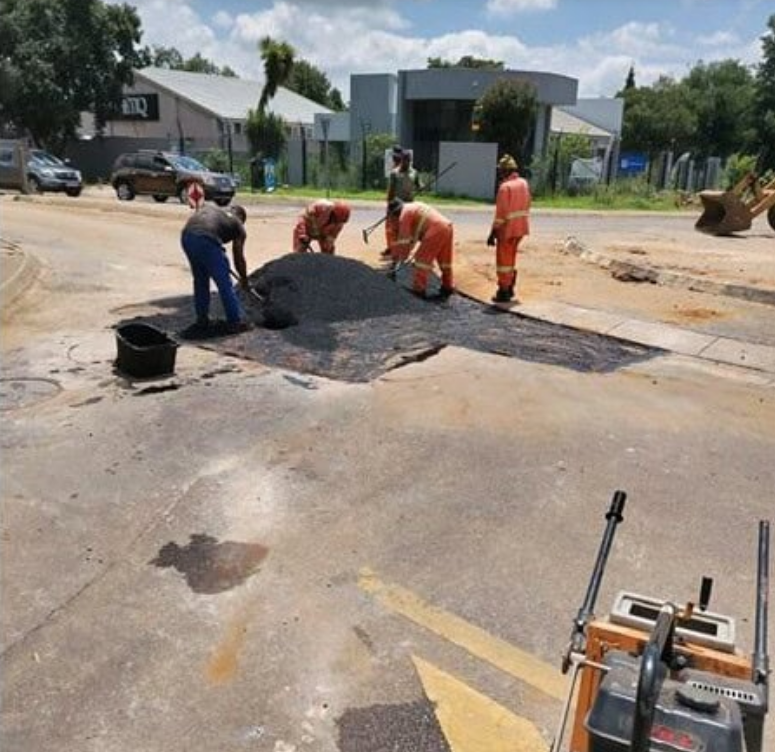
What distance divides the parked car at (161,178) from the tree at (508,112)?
10.9 metres

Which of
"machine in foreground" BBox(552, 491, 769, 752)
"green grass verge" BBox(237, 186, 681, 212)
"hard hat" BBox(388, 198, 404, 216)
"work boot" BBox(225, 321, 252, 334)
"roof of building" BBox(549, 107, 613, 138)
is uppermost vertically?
"roof of building" BBox(549, 107, 613, 138)

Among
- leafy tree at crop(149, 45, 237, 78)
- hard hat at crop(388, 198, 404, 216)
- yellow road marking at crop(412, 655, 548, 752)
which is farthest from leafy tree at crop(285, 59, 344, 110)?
yellow road marking at crop(412, 655, 548, 752)

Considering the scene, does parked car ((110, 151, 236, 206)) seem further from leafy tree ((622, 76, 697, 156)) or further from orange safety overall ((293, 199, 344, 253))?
leafy tree ((622, 76, 697, 156))

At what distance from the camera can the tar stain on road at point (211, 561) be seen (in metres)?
4.44

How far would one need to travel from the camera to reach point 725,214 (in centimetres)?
2052

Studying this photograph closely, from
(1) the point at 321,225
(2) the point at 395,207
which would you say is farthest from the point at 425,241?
(1) the point at 321,225

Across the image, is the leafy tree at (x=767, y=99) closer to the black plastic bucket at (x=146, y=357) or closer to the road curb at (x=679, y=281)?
the road curb at (x=679, y=281)

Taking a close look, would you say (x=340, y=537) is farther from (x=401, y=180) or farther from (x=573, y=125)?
(x=573, y=125)

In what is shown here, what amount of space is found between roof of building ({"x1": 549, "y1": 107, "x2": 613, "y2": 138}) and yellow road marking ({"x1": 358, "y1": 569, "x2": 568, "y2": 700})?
44.1 meters

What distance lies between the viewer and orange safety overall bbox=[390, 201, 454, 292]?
10734 mm

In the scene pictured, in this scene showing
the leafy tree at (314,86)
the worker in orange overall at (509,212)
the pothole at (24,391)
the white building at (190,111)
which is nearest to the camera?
the pothole at (24,391)

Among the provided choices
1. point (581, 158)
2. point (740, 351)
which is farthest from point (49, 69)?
point (740, 351)

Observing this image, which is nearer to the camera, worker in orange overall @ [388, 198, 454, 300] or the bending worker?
the bending worker

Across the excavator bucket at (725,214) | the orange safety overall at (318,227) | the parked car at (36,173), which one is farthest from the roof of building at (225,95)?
the orange safety overall at (318,227)
